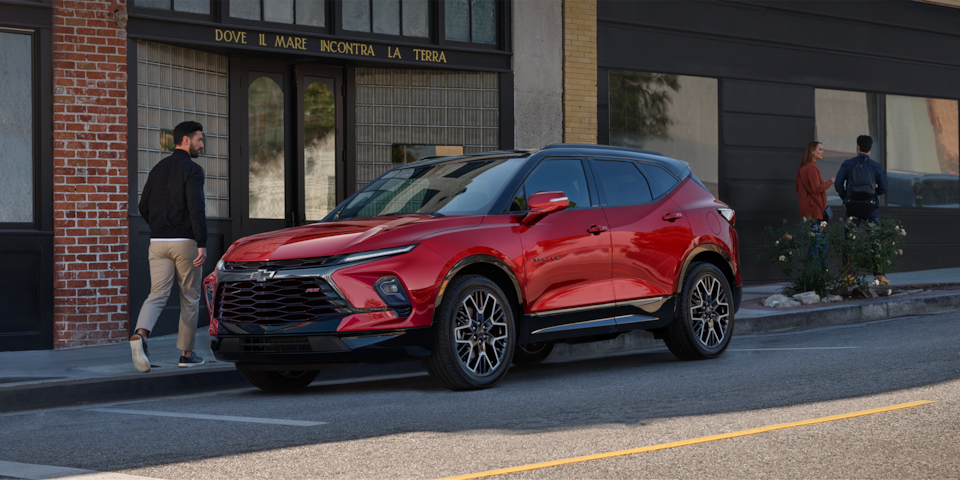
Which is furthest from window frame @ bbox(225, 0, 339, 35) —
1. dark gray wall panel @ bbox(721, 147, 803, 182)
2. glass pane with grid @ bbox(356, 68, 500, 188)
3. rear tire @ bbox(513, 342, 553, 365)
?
dark gray wall panel @ bbox(721, 147, 803, 182)

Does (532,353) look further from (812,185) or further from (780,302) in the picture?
(812,185)

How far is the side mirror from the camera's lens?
764 cm

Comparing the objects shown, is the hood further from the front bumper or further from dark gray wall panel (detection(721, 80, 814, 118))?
dark gray wall panel (detection(721, 80, 814, 118))

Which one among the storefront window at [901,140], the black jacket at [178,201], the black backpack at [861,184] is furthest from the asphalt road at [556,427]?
the storefront window at [901,140]

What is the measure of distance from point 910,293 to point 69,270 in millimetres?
10194

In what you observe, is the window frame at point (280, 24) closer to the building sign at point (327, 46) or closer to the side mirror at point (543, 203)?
the building sign at point (327, 46)

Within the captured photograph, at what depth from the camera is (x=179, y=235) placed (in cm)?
890

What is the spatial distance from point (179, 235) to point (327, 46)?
15.1ft

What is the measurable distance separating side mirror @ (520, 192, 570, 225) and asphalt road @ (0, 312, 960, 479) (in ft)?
4.00

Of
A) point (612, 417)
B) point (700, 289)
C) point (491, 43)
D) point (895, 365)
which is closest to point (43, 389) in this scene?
point (612, 417)

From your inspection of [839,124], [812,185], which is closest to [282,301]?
[812,185]

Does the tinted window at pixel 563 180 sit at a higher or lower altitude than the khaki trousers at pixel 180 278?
higher

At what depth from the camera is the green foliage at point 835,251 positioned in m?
13.1

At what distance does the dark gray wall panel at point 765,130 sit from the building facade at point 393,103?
1.4 inches
